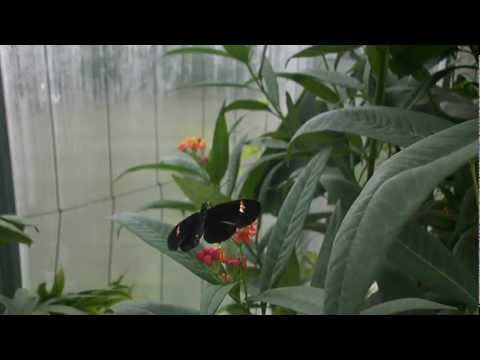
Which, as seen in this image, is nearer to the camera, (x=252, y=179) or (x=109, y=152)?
(x=252, y=179)

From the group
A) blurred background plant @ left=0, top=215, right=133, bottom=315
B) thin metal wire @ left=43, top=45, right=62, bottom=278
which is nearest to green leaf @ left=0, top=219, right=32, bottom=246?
blurred background plant @ left=0, top=215, right=133, bottom=315

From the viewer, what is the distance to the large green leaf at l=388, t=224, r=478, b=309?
1.13ft

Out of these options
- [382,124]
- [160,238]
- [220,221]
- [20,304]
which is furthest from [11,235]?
[382,124]

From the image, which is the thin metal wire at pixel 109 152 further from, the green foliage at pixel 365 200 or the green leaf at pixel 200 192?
the green leaf at pixel 200 192

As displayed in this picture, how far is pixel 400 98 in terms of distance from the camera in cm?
63

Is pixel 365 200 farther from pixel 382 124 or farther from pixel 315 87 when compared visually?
pixel 315 87

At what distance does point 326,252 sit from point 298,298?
14cm

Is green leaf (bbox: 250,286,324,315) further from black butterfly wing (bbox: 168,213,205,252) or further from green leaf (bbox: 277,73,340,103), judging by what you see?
green leaf (bbox: 277,73,340,103)

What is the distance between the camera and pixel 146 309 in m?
0.40

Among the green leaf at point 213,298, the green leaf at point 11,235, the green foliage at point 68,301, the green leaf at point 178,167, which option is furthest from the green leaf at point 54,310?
the green leaf at point 213,298

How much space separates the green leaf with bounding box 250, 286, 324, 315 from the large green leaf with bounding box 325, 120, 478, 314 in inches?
5.7

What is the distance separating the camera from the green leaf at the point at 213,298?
0.37m
